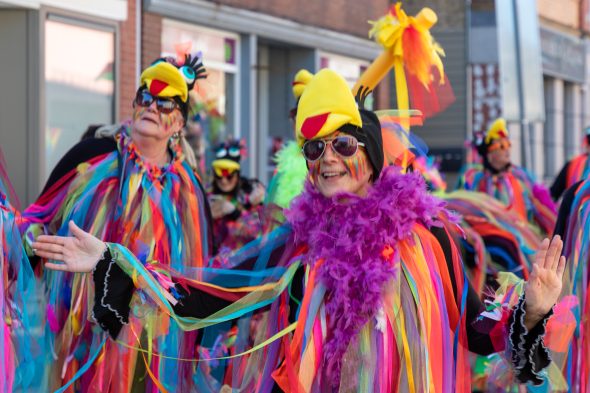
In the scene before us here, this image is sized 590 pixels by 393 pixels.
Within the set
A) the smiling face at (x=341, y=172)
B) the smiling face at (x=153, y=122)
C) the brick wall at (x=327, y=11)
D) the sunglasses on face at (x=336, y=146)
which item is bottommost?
the smiling face at (x=341, y=172)

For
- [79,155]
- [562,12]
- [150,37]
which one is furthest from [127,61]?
[562,12]

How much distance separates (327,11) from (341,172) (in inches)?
385

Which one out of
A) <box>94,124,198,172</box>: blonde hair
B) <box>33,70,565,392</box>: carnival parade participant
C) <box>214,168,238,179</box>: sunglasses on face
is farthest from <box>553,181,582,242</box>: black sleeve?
<box>214,168,238,179</box>: sunglasses on face

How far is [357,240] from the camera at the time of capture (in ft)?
10.5

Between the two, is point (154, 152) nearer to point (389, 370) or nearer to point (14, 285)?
point (14, 285)

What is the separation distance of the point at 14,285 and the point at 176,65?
1.55 m

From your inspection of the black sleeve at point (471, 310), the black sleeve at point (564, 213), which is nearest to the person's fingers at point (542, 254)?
the black sleeve at point (471, 310)

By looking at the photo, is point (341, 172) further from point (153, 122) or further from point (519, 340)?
point (153, 122)

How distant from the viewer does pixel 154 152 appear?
4758 millimetres

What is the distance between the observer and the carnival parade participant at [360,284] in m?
3.14

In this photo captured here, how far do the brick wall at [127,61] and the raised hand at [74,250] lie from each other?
19.3ft

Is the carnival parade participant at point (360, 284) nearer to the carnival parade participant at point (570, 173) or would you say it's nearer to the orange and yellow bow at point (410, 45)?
the orange and yellow bow at point (410, 45)

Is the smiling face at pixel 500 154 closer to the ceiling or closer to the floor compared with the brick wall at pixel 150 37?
closer to the floor

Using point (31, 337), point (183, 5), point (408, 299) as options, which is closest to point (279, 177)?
point (31, 337)
